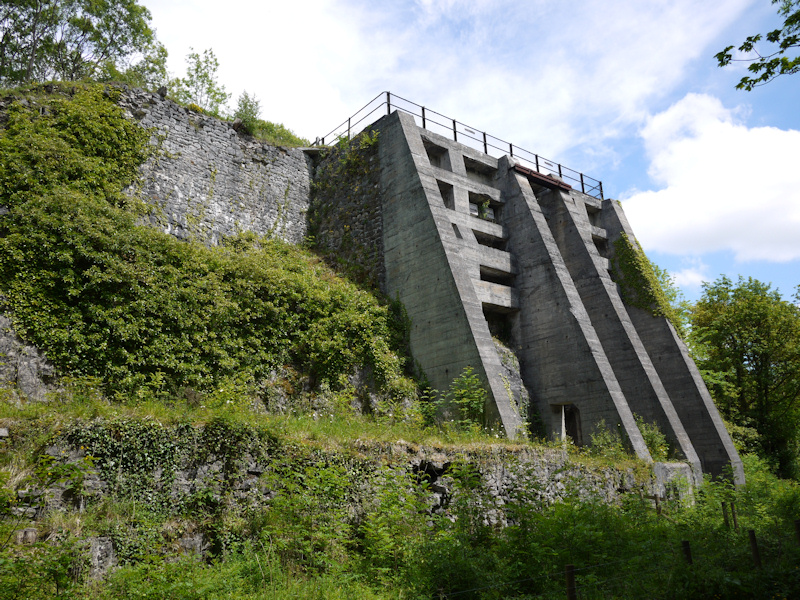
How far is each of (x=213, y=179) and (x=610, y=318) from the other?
13578mm

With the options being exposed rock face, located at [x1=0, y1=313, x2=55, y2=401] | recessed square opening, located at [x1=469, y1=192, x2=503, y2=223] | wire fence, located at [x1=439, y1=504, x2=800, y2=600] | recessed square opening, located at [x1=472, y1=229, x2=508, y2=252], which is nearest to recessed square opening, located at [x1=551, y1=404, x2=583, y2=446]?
recessed square opening, located at [x1=472, y1=229, x2=508, y2=252]

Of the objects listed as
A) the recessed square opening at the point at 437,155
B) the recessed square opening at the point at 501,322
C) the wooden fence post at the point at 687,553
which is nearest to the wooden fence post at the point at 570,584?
the wooden fence post at the point at 687,553

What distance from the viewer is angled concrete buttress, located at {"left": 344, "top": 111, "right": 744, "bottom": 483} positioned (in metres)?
14.4

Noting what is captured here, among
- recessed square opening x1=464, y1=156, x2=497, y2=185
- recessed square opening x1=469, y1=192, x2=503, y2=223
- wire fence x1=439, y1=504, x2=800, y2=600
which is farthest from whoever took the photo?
recessed square opening x1=464, y1=156, x2=497, y2=185

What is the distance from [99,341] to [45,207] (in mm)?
2933

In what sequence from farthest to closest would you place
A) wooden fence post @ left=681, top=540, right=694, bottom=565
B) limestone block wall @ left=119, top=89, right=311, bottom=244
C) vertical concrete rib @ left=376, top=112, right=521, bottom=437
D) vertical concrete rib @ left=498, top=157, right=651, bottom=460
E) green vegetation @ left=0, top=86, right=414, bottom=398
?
1. vertical concrete rib @ left=498, top=157, right=651, bottom=460
2. limestone block wall @ left=119, top=89, right=311, bottom=244
3. vertical concrete rib @ left=376, top=112, right=521, bottom=437
4. green vegetation @ left=0, top=86, right=414, bottom=398
5. wooden fence post @ left=681, top=540, right=694, bottom=565

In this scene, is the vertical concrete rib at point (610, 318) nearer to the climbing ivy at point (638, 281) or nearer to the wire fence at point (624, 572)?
the climbing ivy at point (638, 281)

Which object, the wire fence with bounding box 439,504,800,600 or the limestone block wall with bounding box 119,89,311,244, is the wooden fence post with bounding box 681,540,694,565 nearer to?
the wire fence with bounding box 439,504,800,600

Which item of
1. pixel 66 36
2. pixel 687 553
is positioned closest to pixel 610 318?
pixel 687 553

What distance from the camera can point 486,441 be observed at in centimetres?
1130

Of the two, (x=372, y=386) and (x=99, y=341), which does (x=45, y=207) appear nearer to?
(x=99, y=341)

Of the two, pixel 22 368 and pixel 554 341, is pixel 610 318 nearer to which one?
pixel 554 341

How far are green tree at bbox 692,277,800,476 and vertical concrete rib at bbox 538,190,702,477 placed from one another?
28.9 ft

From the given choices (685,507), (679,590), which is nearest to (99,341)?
(679,590)
